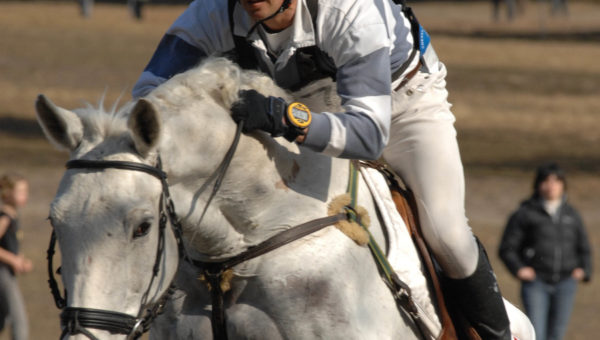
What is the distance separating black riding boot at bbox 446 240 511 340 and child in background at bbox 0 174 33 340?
584 centimetres

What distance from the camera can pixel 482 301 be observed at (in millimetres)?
4367

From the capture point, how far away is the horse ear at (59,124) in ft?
11.1

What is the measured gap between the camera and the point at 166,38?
14.1 feet

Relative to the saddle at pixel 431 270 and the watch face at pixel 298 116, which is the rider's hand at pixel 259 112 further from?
the saddle at pixel 431 270

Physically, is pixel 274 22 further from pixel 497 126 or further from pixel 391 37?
pixel 497 126

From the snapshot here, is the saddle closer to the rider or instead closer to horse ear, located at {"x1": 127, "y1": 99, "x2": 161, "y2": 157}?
Answer: the rider

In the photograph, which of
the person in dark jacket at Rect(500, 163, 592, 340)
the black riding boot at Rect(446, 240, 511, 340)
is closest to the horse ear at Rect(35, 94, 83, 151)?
the black riding boot at Rect(446, 240, 511, 340)

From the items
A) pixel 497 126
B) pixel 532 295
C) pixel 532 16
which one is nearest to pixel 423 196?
pixel 532 295

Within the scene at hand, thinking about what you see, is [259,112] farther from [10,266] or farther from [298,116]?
[10,266]

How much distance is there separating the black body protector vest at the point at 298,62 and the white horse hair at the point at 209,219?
110 millimetres

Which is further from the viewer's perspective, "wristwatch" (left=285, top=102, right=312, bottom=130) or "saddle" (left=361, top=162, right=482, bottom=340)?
"saddle" (left=361, top=162, right=482, bottom=340)

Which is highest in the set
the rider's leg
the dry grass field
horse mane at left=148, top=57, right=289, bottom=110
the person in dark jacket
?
horse mane at left=148, top=57, right=289, bottom=110

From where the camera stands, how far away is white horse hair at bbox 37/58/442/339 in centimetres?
328

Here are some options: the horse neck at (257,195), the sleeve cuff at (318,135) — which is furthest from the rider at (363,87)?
the horse neck at (257,195)
